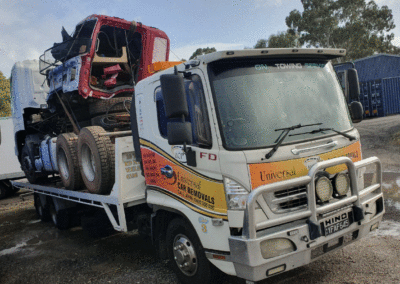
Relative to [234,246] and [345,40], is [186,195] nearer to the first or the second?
[234,246]

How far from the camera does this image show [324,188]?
3.22 metres

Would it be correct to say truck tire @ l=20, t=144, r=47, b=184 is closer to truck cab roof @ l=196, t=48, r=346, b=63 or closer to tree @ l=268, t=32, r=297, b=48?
truck cab roof @ l=196, t=48, r=346, b=63

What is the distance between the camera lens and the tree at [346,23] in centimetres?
3306

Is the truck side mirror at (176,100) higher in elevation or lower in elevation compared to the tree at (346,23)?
lower

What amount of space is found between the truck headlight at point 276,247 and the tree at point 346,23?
33730 millimetres

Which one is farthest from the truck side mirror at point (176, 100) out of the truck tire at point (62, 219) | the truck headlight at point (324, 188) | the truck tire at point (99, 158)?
the truck tire at point (62, 219)

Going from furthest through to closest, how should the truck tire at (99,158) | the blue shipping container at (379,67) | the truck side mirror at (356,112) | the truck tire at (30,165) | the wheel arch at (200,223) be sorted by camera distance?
the blue shipping container at (379,67), the truck tire at (30,165), the truck tire at (99,158), the truck side mirror at (356,112), the wheel arch at (200,223)

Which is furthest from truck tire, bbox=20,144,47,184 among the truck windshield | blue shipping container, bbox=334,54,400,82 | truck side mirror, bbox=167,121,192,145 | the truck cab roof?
blue shipping container, bbox=334,54,400,82

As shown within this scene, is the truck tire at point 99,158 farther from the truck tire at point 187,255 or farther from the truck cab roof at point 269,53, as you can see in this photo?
the truck cab roof at point 269,53

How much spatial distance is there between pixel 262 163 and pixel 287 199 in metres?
0.38

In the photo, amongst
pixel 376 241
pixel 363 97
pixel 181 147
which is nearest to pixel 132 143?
pixel 181 147

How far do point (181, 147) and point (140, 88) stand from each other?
46.6 inches

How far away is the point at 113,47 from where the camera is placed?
653cm

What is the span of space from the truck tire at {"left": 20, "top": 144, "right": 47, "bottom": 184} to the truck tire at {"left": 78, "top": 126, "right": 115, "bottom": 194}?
3.08m
